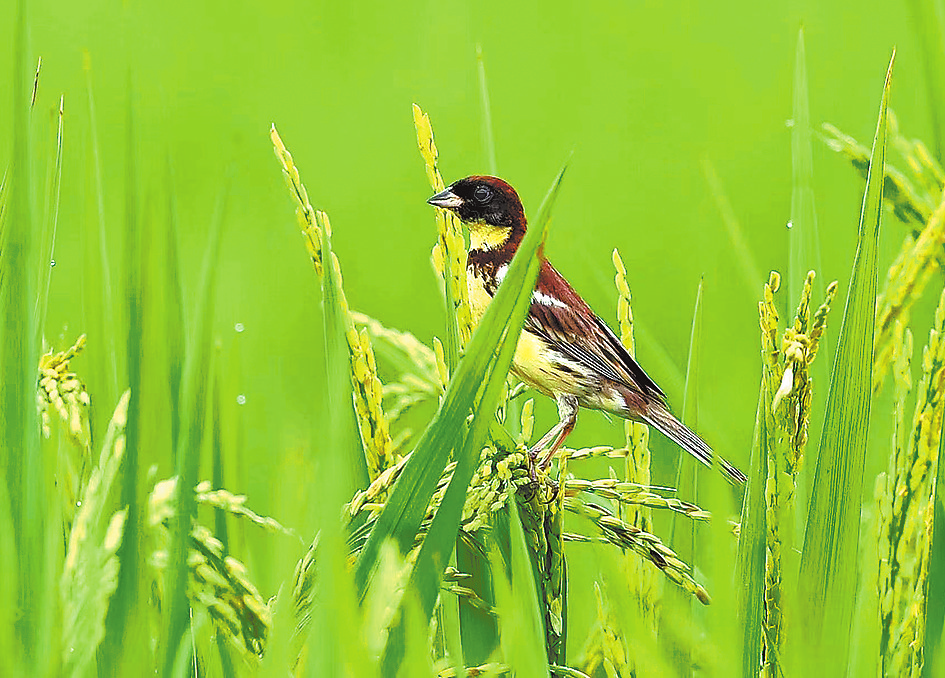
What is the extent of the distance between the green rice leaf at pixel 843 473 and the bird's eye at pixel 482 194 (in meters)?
0.64

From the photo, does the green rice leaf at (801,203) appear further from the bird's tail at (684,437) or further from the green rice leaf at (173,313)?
the green rice leaf at (173,313)

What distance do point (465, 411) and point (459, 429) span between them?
0.02 m

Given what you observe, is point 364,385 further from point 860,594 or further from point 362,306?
point 362,306

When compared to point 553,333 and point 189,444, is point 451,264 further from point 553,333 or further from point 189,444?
point 553,333

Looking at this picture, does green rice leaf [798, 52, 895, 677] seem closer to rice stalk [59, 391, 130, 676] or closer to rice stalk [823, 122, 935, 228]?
rice stalk [823, 122, 935, 228]

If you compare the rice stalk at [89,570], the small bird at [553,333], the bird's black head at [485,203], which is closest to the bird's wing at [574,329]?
the small bird at [553,333]

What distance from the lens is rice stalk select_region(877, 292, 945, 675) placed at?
34.1 inches

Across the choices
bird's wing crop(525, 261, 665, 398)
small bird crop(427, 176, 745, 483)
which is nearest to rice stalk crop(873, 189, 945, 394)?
small bird crop(427, 176, 745, 483)

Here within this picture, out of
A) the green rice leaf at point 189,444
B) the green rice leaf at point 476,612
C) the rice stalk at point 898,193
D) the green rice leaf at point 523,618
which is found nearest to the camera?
the green rice leaf at point 523,618

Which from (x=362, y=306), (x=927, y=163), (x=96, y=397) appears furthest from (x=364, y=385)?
(x=362, y=306)

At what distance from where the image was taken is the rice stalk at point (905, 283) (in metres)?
0.93

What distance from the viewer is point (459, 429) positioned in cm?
76

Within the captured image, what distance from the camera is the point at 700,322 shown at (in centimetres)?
109

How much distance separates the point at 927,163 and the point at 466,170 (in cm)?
280
